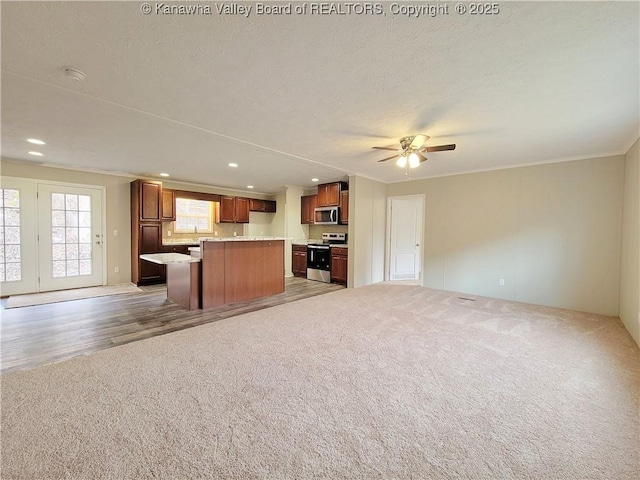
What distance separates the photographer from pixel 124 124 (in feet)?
10.00

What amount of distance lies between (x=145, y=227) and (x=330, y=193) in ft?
14.1

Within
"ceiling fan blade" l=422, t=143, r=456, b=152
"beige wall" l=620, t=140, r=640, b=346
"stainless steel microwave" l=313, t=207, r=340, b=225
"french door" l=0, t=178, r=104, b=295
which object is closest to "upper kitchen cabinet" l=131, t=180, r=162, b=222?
"french door" l=0, t=178, r=104, b=295

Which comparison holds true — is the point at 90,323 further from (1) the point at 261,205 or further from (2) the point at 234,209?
(1) the point at 261,205

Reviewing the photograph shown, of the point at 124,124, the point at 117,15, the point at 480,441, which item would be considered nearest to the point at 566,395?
the point at 480,441

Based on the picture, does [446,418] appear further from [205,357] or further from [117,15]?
[117,15]

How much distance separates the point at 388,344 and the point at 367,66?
2664 millimetres

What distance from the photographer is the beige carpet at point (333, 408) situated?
1.41 meters

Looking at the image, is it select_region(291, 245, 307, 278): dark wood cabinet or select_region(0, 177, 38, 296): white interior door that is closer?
select_region(0, 177, 38, 296): white interior door

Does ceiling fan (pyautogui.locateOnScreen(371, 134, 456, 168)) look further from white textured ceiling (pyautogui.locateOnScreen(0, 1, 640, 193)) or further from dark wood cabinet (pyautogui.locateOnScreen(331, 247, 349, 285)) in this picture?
dark wood cabinet (pyautogui.locateOnScreen(331, 247, 349, 285))

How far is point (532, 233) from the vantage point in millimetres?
4531

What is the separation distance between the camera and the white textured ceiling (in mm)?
1551

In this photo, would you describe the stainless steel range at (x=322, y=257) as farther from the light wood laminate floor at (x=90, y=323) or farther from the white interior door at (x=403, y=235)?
the light wood laminate floor at (x=90, y=323)

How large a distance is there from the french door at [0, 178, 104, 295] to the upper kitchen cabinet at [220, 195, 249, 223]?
260 cm

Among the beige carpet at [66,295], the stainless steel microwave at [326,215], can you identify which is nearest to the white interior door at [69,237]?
the beige carpet at [66,295]
